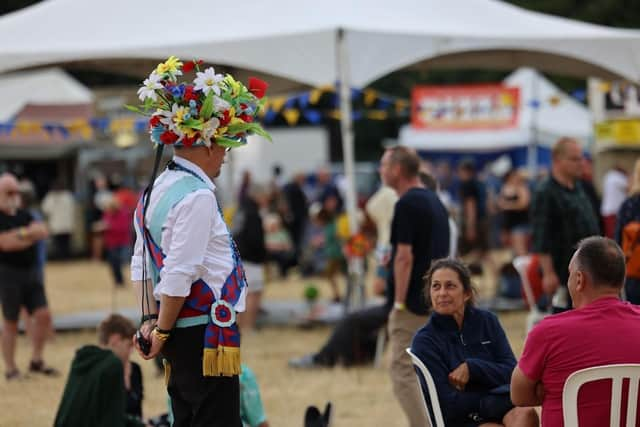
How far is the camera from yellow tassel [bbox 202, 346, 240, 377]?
12.6 feet

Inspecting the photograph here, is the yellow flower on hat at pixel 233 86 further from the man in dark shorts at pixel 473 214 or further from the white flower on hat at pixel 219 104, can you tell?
the man in dark shorts at pixel 473 214

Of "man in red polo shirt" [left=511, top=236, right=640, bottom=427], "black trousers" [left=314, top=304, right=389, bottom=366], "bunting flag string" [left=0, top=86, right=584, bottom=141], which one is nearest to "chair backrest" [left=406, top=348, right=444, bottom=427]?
"man in red polo shirt" [left=511, top=236, right=640, bottom=427]

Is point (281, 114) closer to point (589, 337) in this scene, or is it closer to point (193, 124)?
point (193, 124)

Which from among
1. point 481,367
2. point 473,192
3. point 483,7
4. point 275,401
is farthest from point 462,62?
point 481,367

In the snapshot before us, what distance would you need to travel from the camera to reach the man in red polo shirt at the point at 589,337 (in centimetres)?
374

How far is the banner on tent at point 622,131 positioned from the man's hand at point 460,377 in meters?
12.1

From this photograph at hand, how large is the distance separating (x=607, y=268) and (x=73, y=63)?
7.94 m

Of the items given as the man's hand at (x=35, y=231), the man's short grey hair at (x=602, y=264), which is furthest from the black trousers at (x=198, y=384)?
the man's hand at (x=35, y=231)

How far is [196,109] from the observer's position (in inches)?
156

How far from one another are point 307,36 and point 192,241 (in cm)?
569

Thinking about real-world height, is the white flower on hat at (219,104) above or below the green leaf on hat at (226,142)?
above

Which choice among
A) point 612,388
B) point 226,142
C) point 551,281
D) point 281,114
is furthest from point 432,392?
point 281,114

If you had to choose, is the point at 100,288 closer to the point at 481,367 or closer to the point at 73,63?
the point at 73,63

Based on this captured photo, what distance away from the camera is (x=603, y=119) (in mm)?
16906
